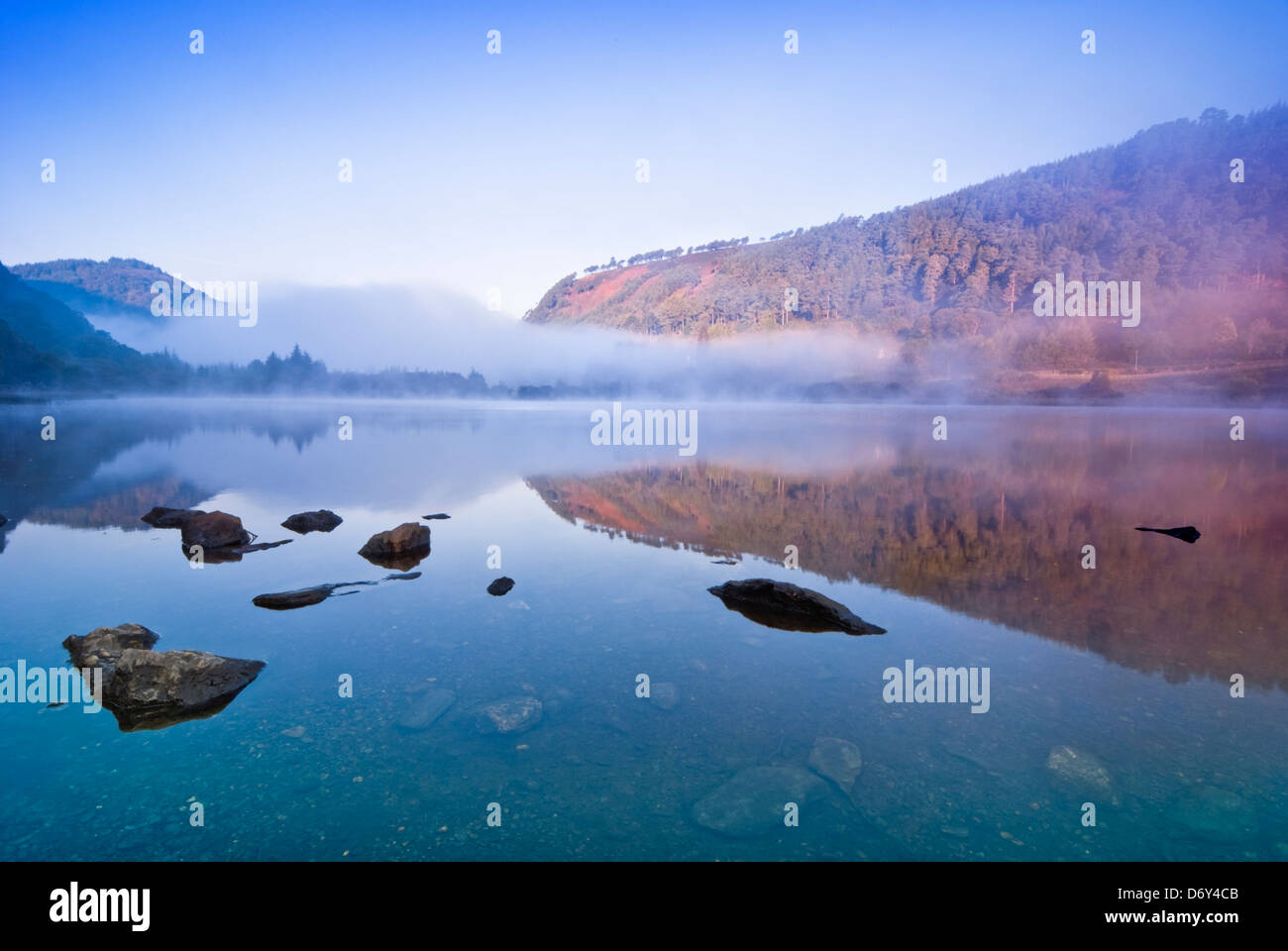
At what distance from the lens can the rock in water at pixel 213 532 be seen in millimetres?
16594

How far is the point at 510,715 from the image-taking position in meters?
8.06

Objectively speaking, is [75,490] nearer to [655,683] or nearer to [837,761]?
[655,683]

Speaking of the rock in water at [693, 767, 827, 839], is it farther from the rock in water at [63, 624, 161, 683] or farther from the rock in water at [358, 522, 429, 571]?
the rock in water at [358, 522, 429, 571]

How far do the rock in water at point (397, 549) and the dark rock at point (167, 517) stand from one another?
7.29 metres

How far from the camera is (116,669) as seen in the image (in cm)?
836

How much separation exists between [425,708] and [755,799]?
4575 millimetres

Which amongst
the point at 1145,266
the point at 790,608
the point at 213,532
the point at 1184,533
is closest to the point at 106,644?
the point at 213,532

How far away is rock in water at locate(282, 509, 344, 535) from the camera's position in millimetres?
19141

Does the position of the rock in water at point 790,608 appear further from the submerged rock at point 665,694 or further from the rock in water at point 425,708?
the rock in water at point 425,708

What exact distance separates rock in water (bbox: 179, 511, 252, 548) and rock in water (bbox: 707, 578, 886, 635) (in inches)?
542
